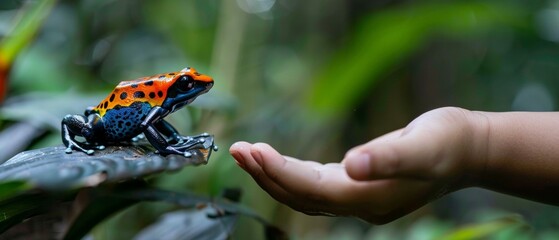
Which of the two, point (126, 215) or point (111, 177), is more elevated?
point (111, 177)

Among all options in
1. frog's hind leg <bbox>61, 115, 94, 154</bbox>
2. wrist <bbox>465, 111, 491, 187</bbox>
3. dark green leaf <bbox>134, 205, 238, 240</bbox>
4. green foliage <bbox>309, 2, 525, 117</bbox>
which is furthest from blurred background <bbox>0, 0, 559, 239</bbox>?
wrist <bbox>465, 111, 491, 187</bbox>

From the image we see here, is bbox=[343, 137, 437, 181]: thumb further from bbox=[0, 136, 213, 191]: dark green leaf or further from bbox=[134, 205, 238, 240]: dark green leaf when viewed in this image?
bbox=[134, 205, 238, 240]: dark green leaf

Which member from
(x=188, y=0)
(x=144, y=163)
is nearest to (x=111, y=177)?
(x=144, y=163)

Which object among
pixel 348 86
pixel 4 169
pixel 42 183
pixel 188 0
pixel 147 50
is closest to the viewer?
pixel 42 183

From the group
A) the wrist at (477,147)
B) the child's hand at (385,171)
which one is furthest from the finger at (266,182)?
the wrist at (477,147)

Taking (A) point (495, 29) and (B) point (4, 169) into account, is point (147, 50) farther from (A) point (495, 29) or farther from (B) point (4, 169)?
(B) point (4, 169)

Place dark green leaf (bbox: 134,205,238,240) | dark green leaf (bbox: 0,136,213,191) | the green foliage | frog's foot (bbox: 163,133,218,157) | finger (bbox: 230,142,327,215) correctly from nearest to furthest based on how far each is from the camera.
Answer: dark green leaf (bbox: 0,136,213,191), finger (bbox: 230,142,327,215), frog's foot (bbox: 163,133,218,157), dark green leaf (bbox: 134,205,238,240), the green foliage

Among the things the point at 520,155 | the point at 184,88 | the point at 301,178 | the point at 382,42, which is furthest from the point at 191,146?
the point at 382,42
